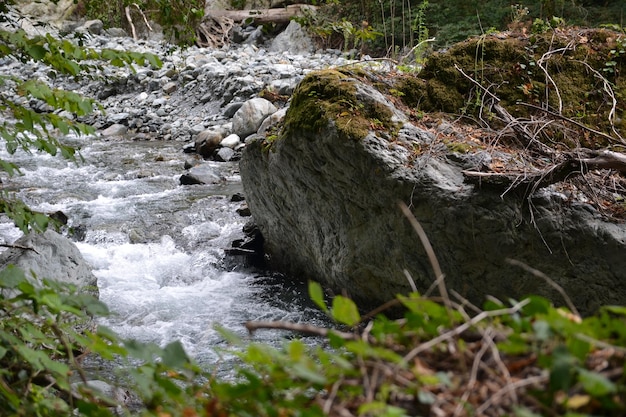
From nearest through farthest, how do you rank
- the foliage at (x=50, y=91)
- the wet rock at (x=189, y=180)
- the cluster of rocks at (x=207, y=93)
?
the foliage at (x=50, y=91)
the wet rock at (x=189, y=180)
the cluster of rocks at (x=207, y=93)

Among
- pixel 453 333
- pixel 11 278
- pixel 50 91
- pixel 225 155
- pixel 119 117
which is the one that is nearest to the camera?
pixel 453 333

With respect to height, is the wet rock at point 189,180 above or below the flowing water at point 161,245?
above

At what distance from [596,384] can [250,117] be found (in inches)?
444

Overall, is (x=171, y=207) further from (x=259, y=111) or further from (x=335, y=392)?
(x=335, y=392)

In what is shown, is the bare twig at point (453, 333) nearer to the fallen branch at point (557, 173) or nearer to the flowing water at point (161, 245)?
the flowing water at point (161, 245)

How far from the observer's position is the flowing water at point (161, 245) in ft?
18.6

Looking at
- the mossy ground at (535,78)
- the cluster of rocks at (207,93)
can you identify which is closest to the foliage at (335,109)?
the mossy ground at (535,78)

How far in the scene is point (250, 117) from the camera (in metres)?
11.9

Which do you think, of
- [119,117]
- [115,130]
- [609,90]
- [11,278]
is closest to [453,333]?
[11,278]

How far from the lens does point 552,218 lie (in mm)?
3961

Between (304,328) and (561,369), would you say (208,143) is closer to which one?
(304,328)

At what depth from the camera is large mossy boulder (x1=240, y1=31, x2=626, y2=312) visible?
3.95 meters

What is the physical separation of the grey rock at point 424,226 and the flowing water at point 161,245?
1.03 metres

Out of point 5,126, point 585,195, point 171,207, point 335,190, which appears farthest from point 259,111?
point 5,126
